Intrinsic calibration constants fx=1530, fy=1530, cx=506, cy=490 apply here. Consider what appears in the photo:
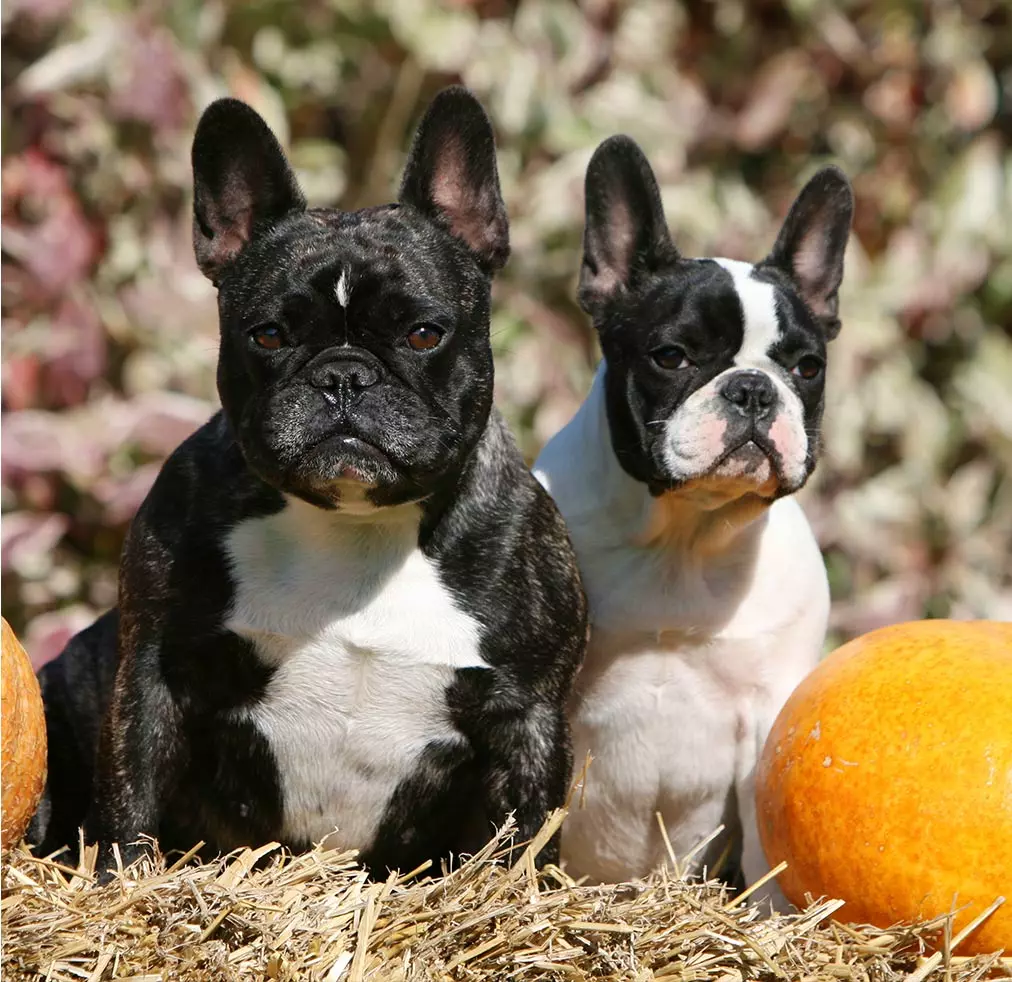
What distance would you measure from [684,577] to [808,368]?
0.55 meters

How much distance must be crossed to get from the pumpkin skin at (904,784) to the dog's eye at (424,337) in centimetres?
101

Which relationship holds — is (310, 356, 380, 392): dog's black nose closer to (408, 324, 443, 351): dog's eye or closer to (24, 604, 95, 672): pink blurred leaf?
(408, 324, 443, 351): dog's eye

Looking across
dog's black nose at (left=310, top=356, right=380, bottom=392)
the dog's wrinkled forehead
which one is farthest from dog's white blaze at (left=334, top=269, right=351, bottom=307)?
dog's black nose at (left=310, top=356, right=380, bottom=392)

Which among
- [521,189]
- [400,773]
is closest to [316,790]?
[400,773]

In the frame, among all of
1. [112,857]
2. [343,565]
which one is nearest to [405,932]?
[112,857]

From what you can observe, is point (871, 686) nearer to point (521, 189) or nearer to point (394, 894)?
point (394, 894)

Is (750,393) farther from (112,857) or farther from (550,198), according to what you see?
(550,198)

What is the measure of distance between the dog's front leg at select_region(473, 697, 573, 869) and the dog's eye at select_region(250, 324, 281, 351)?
0.79 meters

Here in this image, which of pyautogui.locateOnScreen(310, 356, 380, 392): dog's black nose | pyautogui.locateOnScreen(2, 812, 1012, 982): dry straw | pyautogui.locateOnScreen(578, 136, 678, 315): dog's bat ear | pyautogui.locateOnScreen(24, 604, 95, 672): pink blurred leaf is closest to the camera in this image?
pyautogui.locateOnScreen(2, 812, 1012, 982): dry straw

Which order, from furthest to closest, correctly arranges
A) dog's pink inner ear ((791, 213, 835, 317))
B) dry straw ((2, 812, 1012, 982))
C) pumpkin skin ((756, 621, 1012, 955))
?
1. dog's pink inner ear ((791, 213, 835, 317))
2. pumpkin skin ((756, 621, 1012, 955))
3. dry straw ((2, 812, 1012, 982))

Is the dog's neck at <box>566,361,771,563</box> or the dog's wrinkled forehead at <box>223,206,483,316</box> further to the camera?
the dog's neck at <box>566,361,771,563</box>

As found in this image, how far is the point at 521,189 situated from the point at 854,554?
1763mm

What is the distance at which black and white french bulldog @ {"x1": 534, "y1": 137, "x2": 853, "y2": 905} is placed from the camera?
10.9 ft

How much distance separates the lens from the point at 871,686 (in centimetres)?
287
